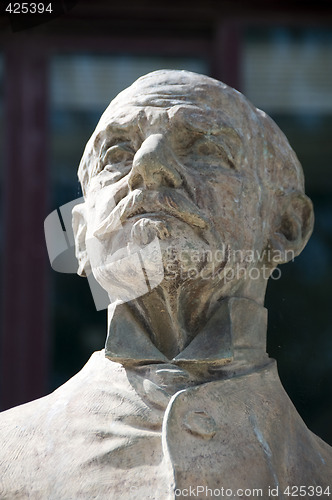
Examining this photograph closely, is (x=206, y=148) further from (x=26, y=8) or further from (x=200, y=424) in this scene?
(x=26, y=8)

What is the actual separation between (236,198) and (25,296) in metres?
2.50

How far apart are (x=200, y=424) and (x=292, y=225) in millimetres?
801

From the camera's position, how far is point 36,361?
576 centimetres

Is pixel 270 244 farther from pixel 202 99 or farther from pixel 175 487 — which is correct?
pixel 175 487

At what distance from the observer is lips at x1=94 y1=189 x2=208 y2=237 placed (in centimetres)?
345

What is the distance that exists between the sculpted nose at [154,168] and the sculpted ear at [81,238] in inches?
14.2

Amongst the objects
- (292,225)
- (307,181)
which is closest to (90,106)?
(307,181)

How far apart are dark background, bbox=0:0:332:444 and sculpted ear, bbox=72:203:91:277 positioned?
68.2 inches

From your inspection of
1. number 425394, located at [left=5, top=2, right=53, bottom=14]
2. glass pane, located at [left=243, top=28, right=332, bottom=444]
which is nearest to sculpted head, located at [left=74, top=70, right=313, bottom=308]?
glass pane, located at [left=243, top=28, right=332, bottom=444]

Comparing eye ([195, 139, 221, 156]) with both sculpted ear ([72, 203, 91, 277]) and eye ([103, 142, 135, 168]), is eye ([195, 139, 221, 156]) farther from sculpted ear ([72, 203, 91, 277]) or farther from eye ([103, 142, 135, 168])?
sculpted ear ([72, 203, 91, 277])

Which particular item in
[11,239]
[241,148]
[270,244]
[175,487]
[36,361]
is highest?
[241,148]

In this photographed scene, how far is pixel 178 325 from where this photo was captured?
352cm

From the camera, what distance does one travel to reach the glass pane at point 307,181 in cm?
487

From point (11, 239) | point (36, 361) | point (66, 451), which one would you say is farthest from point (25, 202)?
point (66, 451)
